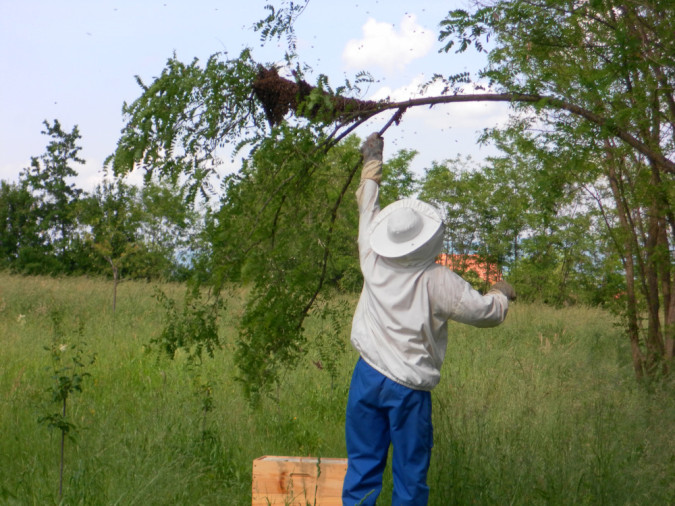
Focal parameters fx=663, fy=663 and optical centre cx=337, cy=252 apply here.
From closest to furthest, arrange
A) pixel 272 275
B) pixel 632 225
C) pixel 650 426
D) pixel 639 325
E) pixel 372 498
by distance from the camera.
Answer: pixel 372 498 → pixel 272 275 → pixel 650 426 → pixel 632 225 → pixel 639 325

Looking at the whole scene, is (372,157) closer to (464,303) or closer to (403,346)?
(464,303)

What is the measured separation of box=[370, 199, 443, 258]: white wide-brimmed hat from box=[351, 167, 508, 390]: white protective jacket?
0.18 ft

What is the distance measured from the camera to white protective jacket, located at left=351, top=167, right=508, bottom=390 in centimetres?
386

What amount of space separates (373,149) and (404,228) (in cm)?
85

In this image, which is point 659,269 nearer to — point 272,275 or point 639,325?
point 639,325

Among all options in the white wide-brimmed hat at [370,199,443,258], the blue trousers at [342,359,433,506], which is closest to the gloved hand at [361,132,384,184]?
the white wide-brimmed hat at [370,199,443,258]

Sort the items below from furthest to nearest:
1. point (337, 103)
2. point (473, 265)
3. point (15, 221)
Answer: point (15, 221) → point (473, 265) → point (337, 103)

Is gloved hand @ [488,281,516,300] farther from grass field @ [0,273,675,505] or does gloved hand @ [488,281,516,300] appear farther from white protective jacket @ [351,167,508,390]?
grass field @ [0,273,675,505]

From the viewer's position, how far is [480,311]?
3855 millimetres

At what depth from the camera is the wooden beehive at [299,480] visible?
14.1 feet

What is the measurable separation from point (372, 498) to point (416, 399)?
0.62 meters

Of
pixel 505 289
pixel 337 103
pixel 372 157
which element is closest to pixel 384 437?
A: pixel 505 289

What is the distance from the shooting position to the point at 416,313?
12.8 feet

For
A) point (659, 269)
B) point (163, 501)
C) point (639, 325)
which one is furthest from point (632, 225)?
point (163, 501)
